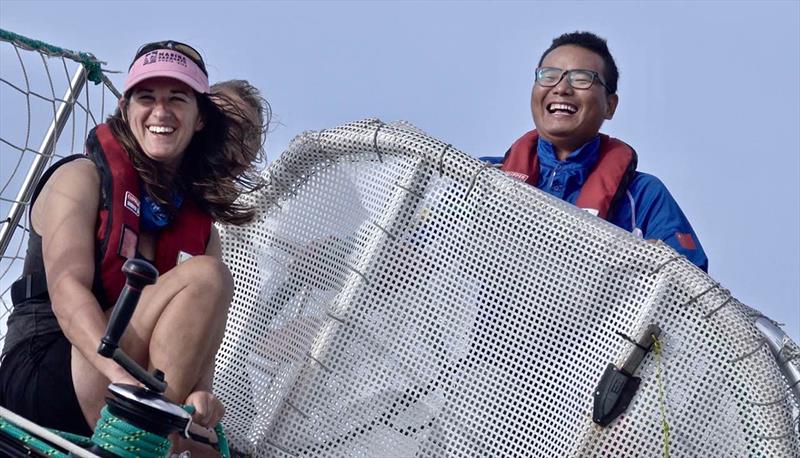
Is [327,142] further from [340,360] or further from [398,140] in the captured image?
[340,360]

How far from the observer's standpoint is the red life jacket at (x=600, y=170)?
4.33 metres

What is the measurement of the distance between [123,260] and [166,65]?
1.86ft

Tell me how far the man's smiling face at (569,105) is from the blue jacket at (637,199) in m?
0.05

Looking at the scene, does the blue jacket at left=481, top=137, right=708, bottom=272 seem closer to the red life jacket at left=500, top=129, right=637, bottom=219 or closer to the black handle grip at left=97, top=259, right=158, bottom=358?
the red life jacket at left=500, top=129, right=637, bottom=219

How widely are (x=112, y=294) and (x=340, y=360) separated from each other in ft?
2.23

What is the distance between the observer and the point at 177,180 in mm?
3764

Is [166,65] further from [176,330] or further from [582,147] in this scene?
[582,147]

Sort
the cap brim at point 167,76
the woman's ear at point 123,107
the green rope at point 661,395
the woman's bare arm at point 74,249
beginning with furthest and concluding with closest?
the woman's ear at point 123,107 → the cap brim at point 167,76 → the green rope at point 661,395 → the woman's bare arm at point 74,249

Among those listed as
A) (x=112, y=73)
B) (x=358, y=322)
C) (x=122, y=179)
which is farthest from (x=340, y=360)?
(x=112, y=73)

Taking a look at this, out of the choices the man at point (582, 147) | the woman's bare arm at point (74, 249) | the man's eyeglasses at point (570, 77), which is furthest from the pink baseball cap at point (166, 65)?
the man's eyeglasses at point (570, 77)

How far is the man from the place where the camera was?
438 centimetres

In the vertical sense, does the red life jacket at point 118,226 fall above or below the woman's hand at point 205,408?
above

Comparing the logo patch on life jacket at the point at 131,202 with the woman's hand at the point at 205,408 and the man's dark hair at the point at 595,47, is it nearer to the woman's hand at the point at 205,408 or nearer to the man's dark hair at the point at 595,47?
the woman's hand at the point at 205,408

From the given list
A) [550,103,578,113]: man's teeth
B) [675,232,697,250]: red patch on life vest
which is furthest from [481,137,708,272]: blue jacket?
[550,103,578,113]: man's teeth
